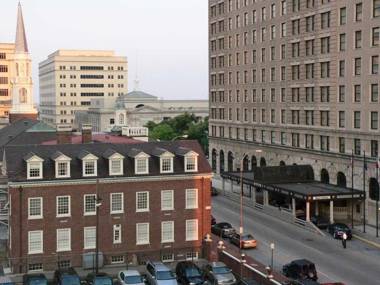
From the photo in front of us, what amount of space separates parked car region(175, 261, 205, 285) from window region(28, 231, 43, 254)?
437 inches

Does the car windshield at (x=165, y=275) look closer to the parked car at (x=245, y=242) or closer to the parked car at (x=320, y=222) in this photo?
the parked car at (x=245, y=242)

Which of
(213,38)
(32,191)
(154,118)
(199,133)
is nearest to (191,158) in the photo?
(32,191)

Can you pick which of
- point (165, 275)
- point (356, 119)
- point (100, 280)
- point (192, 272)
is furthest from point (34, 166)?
point (356, 119)

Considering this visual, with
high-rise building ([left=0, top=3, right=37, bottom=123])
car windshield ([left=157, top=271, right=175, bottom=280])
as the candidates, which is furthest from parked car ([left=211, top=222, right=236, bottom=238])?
high-rise building ([left=0, top=3, right=37, bottom=123])

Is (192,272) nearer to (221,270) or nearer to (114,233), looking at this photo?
(221,270)

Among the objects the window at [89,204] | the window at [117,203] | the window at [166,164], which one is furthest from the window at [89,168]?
the window at [166,164]

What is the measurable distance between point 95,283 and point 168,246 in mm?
11505

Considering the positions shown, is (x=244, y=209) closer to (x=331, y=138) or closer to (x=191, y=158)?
(x=331, y=138)

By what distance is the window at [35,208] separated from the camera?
49.7 m

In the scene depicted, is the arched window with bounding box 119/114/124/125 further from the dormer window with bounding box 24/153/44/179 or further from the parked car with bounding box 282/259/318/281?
the parked car with bounding box 282/259/318/281

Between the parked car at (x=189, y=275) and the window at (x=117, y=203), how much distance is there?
7903 mm

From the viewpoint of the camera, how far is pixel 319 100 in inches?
3221

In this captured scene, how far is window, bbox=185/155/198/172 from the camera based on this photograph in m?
54.6

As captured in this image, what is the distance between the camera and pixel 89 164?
5162 cm
